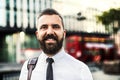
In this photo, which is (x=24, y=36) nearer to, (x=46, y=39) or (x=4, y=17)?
(x=4, y=17)

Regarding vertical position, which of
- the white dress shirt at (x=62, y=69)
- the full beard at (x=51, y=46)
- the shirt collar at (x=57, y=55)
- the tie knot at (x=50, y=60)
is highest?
the full beard at (x=51, y=46)

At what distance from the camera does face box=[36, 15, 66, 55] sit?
246 centimetres

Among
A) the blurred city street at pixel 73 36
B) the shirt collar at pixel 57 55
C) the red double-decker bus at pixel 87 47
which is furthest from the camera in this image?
the red double-decker bus at pixel 87 47

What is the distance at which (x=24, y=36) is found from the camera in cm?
4041

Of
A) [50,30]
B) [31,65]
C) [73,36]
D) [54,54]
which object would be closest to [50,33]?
[50,30]

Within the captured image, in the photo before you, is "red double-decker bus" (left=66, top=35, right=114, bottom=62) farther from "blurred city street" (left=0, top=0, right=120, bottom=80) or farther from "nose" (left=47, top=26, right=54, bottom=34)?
"nose" (left=47, top=26, right=54, bottom=34)

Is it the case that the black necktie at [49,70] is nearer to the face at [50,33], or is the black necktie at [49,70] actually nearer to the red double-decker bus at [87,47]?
the face at [50,33]

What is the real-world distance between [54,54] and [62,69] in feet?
0.42

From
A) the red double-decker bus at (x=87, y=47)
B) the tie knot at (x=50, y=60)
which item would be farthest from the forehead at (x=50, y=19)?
the red double-decker bus at (x=87, y=47)

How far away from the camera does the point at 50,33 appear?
96.8 inches

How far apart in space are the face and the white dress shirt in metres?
0.09

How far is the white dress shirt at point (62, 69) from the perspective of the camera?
8.20ft

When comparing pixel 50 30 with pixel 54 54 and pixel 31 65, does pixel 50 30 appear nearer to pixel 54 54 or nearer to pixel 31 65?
pixel 54 54

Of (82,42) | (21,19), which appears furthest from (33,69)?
(21,19)
